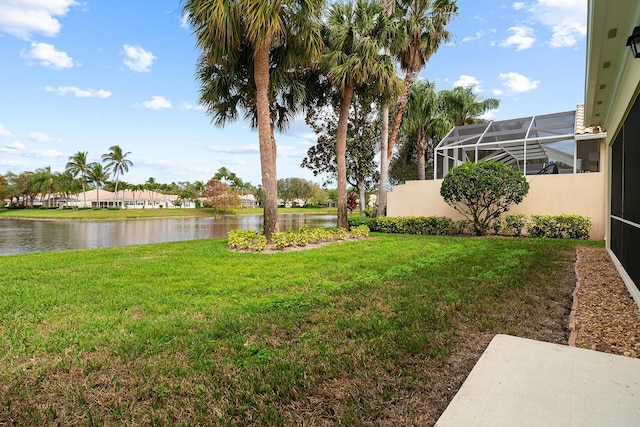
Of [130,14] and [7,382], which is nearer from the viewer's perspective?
[7,382]

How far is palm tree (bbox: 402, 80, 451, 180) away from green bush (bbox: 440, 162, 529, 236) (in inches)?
352

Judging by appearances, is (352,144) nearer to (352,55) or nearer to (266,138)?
(352,55)

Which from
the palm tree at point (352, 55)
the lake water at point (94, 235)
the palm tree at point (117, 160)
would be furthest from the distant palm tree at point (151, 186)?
the palm tree at point (352, 55)

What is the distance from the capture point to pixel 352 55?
35.6 ft

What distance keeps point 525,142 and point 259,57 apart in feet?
30.7

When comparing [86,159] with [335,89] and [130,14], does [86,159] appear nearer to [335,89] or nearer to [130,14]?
[130,14]

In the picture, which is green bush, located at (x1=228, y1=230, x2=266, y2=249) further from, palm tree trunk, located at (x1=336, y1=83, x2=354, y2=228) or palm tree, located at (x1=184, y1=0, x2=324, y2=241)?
palm tree trunk, located at (x1=336, y1=83, x2=354, y2=228)

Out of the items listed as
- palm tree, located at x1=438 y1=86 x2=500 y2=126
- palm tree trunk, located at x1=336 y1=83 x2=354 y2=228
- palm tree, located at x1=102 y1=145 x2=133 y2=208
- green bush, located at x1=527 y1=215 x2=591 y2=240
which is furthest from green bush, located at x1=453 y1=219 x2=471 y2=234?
palm tree, located at x1=102 y1=145 x2=133 y2=208

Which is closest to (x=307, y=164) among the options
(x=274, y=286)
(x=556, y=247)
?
(x=556, y=247)

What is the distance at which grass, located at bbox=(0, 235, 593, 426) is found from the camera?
2.10 m

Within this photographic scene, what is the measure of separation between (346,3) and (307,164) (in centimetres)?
967

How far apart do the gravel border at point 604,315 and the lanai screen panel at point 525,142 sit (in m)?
7.97

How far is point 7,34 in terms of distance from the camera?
15336mm

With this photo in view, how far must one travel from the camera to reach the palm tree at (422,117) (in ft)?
65.9
